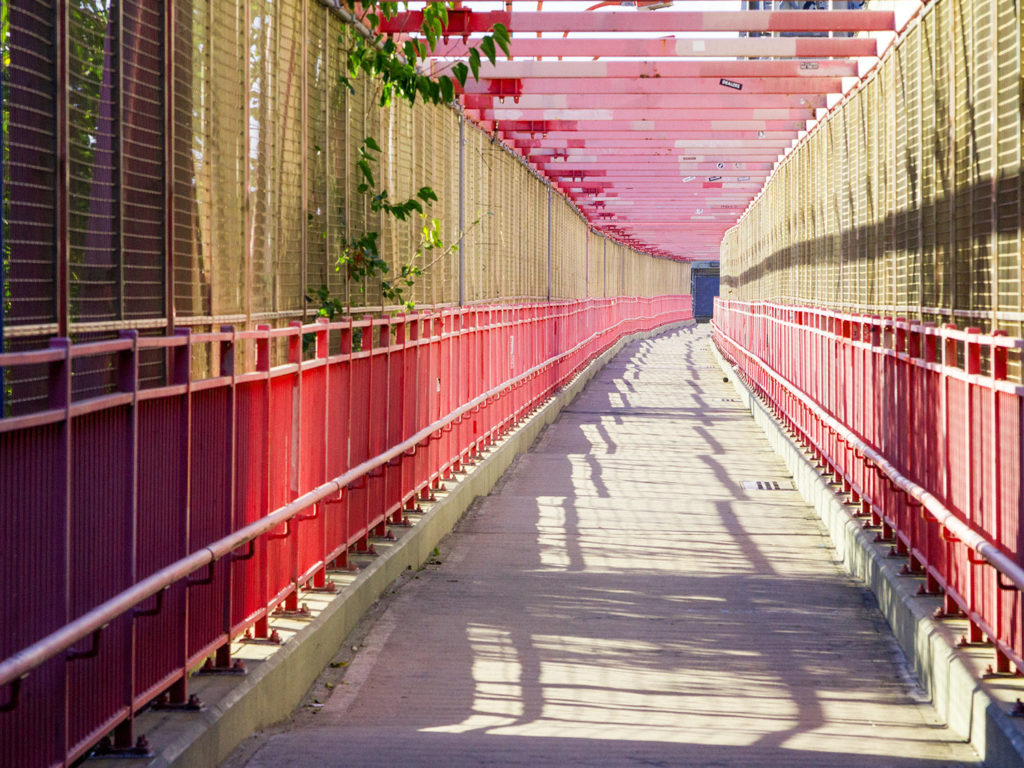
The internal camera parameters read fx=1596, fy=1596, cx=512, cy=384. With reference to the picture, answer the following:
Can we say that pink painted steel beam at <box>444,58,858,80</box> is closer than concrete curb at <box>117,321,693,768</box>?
No

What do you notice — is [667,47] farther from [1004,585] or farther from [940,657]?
[1004,585]

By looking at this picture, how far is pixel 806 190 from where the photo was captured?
23.1m

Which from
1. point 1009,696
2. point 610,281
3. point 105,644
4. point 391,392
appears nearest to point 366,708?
point 105,644

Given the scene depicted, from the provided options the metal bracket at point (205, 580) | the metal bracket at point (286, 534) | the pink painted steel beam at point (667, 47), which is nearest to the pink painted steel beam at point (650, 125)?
the pink painted steel beam at point (667, 47)

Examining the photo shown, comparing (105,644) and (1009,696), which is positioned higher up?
(105,644)

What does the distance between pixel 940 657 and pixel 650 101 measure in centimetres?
1539

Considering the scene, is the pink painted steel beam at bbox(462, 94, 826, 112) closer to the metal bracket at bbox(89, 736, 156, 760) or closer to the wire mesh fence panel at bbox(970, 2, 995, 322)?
the wire mesh fence panel at bbox(970, 2, 995, 322)

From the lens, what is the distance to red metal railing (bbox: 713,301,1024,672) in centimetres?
606

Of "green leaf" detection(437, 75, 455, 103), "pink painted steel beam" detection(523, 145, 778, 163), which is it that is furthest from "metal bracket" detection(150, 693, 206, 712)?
"pink painted steel beam" detection(523, 145, 778, 163)

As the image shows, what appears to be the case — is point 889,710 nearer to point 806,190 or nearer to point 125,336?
point 125,336

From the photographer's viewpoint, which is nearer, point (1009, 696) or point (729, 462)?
point (1009, 696)

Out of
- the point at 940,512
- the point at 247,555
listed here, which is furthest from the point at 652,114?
the point at 247,555

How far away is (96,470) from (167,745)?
3.21 feet

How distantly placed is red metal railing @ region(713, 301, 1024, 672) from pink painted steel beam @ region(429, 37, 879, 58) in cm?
385
